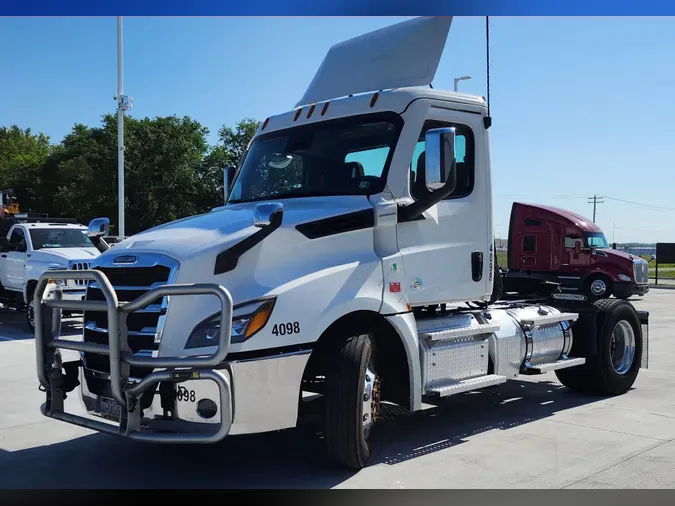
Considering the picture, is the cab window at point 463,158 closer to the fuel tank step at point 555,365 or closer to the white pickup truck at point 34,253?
the fuel tank step at point 555,365

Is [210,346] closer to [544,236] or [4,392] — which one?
[4,392]

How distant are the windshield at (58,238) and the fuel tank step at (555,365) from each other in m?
11.2

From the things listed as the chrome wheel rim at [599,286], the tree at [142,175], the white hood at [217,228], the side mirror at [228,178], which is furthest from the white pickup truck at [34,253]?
the tree at [142,175]

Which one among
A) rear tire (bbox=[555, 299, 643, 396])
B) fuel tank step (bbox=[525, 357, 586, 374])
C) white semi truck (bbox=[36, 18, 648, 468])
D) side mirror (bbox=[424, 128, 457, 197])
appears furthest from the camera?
rear tire (bbox=[555, 299, 643, 396])

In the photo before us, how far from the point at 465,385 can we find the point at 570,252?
16.3 metres

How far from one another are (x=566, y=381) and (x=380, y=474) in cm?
416

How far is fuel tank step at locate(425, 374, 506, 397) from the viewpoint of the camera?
19.6 feet

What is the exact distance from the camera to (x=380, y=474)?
5.39 meters

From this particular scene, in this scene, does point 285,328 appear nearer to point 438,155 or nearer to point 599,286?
point 438,155

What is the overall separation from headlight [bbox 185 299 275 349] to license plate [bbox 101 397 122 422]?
26.7 inches

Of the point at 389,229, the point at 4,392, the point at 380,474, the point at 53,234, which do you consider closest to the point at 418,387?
the point at 380,474

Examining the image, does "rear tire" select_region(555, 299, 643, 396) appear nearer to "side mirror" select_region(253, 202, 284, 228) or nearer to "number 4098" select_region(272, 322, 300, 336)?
"number 4098" select_region(272, 322, 300, 336)

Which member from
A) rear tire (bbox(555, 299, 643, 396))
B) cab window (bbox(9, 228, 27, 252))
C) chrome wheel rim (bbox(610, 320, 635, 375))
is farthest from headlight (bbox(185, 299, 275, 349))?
cab window (bbox(9, 228, 27, 252))
